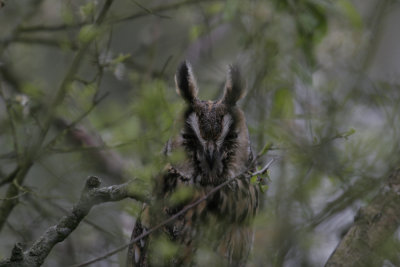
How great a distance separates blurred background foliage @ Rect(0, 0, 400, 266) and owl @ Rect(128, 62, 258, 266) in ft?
0.33

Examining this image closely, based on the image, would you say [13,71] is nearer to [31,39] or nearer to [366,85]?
[31,39]

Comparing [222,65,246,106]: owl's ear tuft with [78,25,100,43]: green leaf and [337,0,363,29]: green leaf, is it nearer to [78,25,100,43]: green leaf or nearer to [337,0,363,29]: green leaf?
[78,25,100,43]: green leaf

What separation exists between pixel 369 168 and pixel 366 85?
2.25 feet

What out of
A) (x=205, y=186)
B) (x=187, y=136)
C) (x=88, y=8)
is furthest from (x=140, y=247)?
(x=88, y=8)

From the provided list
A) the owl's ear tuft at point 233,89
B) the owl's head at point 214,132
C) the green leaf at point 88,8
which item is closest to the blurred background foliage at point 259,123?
the green leaf at point 88,8

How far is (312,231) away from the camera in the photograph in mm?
2297

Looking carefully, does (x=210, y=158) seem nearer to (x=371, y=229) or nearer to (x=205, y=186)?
(x=205, y=186)

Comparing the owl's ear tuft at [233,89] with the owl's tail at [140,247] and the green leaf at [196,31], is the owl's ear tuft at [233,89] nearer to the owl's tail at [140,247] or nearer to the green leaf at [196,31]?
the owl's tail at [140,247]

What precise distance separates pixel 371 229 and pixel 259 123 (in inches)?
32.8

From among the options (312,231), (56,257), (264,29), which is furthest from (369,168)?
(56,257)

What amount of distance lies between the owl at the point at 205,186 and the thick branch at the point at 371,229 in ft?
1.69

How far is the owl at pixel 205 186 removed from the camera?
2.53 m

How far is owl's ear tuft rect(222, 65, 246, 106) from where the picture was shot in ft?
8.93

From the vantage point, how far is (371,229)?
93.9 inches
